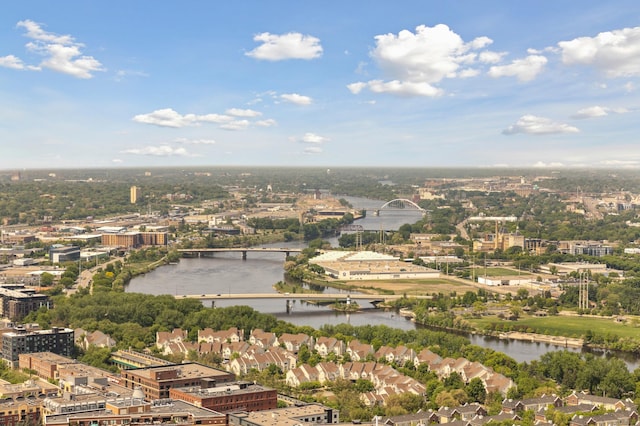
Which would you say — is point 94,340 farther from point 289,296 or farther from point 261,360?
point 289,296

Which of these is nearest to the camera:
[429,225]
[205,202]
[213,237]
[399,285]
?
[399,285]

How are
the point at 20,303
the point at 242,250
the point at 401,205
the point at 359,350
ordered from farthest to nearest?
1. the point at 401,205
2. the point at 242,250
3. the point at 20,303
4. the point at 359,350

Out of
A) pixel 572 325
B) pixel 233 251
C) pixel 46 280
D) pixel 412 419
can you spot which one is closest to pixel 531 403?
pixel 412 419

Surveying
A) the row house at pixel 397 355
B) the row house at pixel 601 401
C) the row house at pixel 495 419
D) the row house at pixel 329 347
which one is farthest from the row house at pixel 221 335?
the row house at pixel 601 401

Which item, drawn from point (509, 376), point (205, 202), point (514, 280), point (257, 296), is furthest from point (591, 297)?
point (205, 202)

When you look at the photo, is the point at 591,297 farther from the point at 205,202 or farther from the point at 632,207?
the point at 205,202

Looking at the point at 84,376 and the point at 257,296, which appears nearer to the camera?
the point at 84,376
